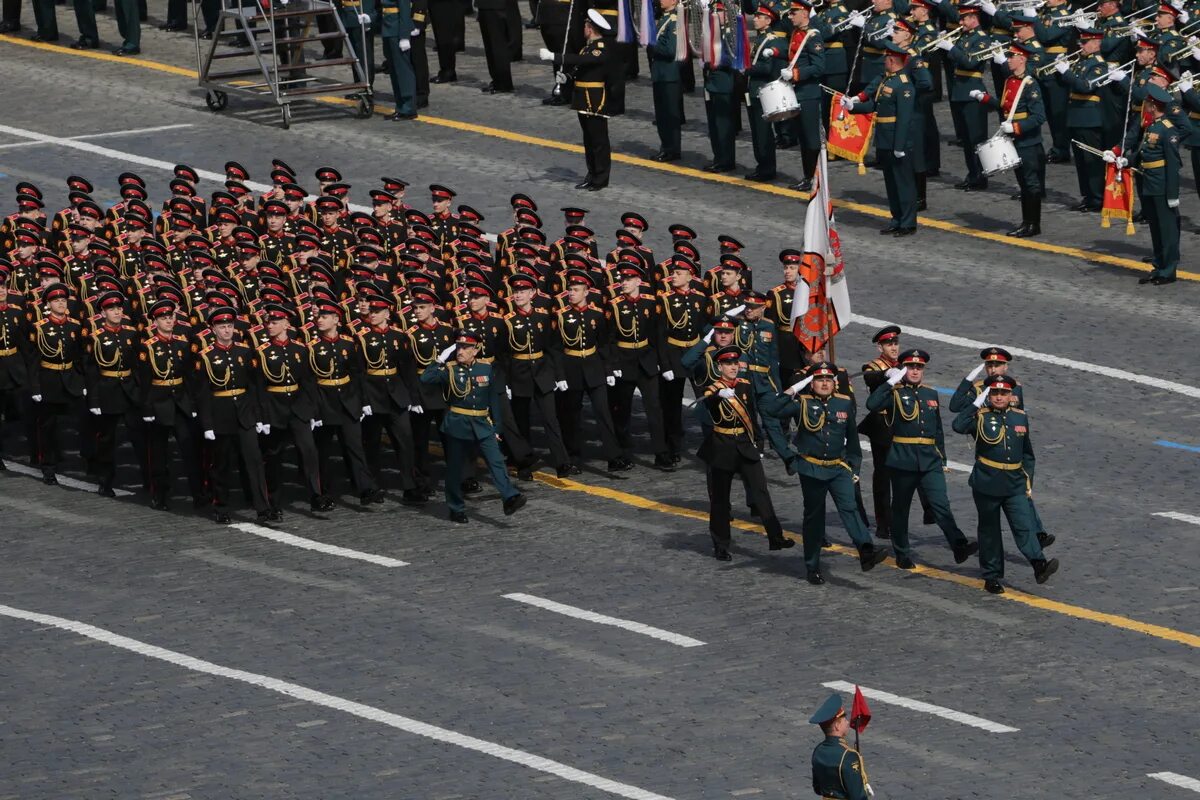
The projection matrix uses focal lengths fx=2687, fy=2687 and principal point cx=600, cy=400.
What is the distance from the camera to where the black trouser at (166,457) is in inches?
959

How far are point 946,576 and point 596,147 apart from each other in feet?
39.2

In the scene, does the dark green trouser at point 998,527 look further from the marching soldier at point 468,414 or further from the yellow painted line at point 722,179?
the yellow painted line at point 722,179

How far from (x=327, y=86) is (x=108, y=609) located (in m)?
15.5

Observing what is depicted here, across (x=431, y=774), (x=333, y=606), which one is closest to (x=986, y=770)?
(x=431, y=774)

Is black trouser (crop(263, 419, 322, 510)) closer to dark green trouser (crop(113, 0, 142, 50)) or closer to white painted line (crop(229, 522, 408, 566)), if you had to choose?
white painted line (crop(229, 522, 408, 566))

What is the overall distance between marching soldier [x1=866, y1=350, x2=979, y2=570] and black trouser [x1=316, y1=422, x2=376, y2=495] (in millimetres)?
4851

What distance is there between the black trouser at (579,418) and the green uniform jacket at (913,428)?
11.3 feet

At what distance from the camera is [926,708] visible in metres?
19.7

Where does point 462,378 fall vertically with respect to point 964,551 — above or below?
above

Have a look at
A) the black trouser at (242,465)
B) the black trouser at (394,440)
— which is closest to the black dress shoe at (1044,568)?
the black trouser at (394,440)

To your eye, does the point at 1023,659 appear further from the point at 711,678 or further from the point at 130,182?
the point at 130,182

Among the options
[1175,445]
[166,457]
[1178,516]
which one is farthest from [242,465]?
[1175,445]

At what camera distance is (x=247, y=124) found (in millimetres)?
36438

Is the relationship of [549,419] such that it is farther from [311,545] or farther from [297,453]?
[311,545]
